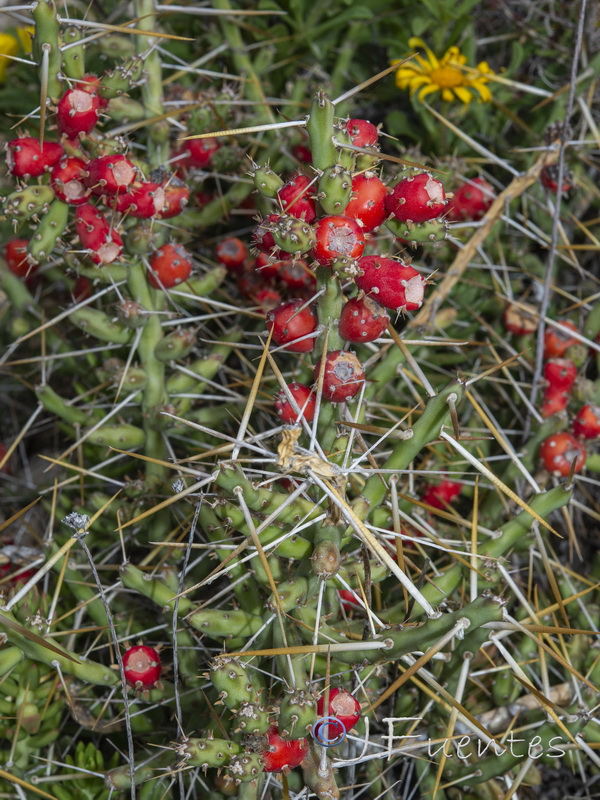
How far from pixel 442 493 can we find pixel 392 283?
0.88 metres

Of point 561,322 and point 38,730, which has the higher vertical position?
point 561,322

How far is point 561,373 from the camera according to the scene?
7.14ft

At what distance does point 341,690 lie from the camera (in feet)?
4.77

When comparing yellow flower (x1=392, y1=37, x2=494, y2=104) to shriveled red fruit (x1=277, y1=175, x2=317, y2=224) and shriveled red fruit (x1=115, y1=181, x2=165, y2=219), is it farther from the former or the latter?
shriveled red fruit (x1=277, y1=175, x2=317, y2=224)

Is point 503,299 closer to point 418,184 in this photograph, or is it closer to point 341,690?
point 418,184

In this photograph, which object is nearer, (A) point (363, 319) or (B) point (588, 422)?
(A) point (363, 319)

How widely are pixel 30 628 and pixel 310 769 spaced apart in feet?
2.03

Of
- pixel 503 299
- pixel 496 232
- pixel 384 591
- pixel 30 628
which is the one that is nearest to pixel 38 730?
pixel 30 628

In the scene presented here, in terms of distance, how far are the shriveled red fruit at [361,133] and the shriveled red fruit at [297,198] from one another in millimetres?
138

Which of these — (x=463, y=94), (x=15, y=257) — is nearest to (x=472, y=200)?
(x=463, y=94)

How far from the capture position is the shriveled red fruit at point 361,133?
4.86 ft

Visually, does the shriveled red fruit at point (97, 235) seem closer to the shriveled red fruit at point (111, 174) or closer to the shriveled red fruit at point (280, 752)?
the shriveled red fruit at point (111, 174)

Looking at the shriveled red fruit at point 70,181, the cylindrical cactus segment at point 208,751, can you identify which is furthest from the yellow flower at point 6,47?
the cylindrical cactus segment at point 208,751

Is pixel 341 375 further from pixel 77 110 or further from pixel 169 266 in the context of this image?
pixel 77 110
